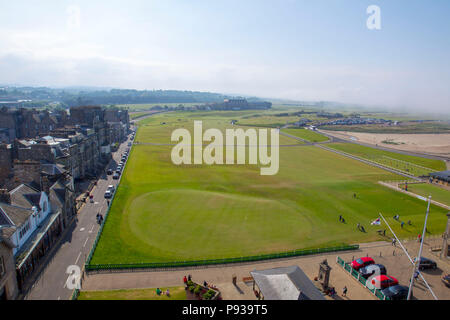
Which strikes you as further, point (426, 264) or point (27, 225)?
point (426, 264)

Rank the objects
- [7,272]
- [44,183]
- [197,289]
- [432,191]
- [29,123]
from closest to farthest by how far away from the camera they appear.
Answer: [7,272]
[197,289]
[44,183]
[432,191]
[29,123]

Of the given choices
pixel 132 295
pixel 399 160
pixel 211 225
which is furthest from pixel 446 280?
pixel 399 160

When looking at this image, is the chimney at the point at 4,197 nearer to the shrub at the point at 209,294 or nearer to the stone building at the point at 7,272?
the stone building at the point at 7,272

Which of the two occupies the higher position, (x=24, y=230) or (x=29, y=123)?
(x=29, y=123)

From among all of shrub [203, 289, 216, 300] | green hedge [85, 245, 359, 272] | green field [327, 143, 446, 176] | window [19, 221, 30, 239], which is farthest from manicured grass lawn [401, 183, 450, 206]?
window [19, 221, 30, 239]

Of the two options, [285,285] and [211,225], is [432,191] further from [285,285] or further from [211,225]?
[285,285]

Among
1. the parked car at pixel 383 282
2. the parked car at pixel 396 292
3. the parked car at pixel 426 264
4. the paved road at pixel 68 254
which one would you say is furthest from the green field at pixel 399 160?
the paved road at pixel 68 254

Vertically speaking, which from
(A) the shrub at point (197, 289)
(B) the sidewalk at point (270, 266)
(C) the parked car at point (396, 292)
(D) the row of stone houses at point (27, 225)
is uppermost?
(D) the row of stone houses at point (27, 225)
